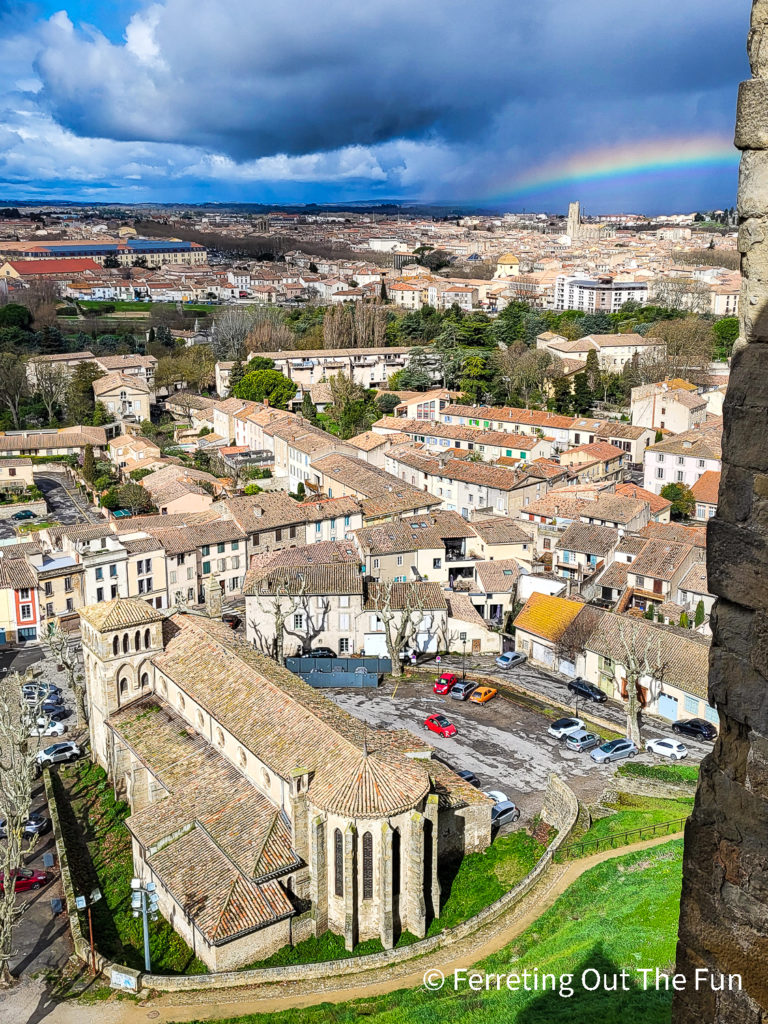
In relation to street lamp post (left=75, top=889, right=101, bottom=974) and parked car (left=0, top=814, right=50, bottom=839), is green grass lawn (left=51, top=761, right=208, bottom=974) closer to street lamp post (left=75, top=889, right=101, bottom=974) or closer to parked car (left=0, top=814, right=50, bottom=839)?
street lamp post (left=75, top=889, right=101, bottom=974)

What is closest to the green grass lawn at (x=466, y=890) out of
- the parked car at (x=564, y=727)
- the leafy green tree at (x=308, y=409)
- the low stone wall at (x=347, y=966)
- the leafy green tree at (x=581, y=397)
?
the low stone wall at (x=347, y=966)

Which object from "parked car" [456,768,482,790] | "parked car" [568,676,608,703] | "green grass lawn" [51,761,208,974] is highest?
"parked car" [456,768,482,790]

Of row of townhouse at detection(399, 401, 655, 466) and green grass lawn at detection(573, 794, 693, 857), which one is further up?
row of townhouse at detection(399, 401, 655, 466)

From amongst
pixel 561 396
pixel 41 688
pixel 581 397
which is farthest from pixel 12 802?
pixel 561 396

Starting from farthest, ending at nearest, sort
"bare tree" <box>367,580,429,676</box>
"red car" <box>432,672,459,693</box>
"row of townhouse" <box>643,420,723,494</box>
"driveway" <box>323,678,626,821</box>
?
"row of townhouse" <box>643,420,723,494</box>
"bare tree" <box>367,580,429,676</box>
"red car" <box>432,672,459,693</box>
"driveway" <box>323,678,626,821</box>

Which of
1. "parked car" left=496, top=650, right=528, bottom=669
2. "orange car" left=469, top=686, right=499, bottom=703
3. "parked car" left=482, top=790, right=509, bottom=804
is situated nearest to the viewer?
"parked car" left=482, top=790, right=509, bottom=804

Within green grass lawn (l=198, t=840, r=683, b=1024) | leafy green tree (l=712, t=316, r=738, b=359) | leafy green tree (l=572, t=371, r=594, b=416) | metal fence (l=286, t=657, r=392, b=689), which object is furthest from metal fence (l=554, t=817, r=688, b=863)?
leafy green tree (l=712, t=316, r=738, b=359)

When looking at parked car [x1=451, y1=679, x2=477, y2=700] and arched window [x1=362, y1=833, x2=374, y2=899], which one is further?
parked car [x1=451, y1=679, x2=477, y2=700]

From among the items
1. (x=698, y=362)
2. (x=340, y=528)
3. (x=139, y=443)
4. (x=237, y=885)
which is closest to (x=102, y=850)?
(x=237, y=885)
